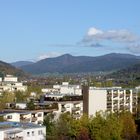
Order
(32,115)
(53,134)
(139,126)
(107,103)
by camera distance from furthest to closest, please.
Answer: (107,103), (139,126), (32,115), (53,134)

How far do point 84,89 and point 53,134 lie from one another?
1484cm

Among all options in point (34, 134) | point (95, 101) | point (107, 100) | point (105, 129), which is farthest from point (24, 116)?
point (107, 100)

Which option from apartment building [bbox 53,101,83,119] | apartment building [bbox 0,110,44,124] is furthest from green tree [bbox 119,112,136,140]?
apartment building [bbox 0,110,44,124]

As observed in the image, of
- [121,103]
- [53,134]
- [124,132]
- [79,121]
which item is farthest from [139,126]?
[121,103]

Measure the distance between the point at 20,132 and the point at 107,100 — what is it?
23.2 metres

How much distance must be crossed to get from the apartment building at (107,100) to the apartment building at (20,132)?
1570cm

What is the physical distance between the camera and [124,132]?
121 ft

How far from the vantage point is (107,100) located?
165 ft

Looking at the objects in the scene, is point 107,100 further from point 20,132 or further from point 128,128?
point 20,132

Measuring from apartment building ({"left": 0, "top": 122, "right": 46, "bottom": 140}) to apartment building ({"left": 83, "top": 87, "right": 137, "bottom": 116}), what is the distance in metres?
15.7

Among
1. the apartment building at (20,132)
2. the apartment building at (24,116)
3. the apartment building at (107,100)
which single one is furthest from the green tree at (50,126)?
the apartment building at (107,100)

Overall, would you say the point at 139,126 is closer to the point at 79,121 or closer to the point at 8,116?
the point at 79,121

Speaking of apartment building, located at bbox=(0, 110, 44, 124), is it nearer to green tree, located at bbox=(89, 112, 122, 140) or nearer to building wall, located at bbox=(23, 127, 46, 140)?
building wall, located at bbox=(23, 127, 46, 140)

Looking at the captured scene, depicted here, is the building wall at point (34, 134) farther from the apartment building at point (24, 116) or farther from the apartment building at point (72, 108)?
the apartment building at point (72, 108)
